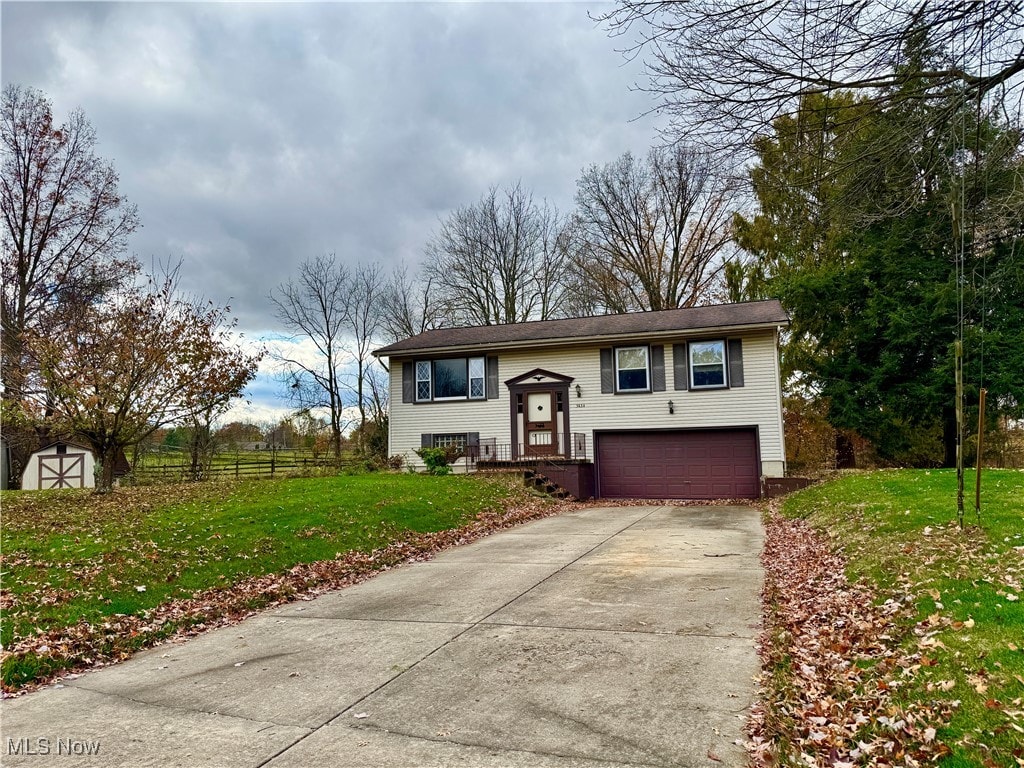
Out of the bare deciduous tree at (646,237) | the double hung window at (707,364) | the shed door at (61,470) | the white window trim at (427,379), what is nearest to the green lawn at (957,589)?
the double hung window at (707,364)

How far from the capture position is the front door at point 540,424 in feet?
62.9

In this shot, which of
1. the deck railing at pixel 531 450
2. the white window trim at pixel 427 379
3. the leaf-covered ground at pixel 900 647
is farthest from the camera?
the white window trim at pixel 427 379

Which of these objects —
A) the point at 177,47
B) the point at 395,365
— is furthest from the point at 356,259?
the point at 177,47

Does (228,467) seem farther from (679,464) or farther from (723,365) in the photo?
(723,365)

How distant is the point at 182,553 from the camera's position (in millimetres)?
7645

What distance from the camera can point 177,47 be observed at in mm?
10148

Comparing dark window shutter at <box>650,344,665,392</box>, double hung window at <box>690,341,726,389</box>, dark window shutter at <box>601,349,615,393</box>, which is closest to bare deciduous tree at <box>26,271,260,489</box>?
dark window shutter at <box>601,349,615,393</box>

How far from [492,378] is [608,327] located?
4146 mm

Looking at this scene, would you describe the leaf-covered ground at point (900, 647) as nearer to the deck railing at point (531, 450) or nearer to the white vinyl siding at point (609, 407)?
the white vinyl siding at point (609, 407)

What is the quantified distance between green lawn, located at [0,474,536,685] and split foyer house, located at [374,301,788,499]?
16.9 feet

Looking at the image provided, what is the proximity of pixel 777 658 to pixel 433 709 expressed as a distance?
8.13ft

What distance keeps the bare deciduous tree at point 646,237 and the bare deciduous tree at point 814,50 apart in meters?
22.4

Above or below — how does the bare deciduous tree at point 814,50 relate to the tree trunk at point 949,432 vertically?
above

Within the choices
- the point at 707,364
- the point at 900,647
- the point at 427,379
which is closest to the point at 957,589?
the point at 900,647
